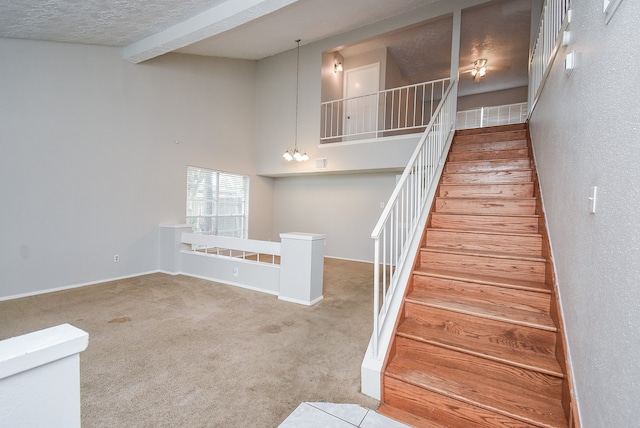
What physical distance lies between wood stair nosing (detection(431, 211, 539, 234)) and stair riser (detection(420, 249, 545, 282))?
405 mm

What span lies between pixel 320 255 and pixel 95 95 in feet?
12.3

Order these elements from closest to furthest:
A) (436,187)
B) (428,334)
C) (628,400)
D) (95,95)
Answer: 1. (628,400)
2. (428,334)
3. (436,187)
4. (95,95)

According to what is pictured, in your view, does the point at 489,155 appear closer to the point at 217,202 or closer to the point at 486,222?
the point at 486,222

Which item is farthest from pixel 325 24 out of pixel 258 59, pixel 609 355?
pixel 609 355

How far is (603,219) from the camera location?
3.73 ft

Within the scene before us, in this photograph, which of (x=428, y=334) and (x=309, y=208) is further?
(x=309, y=208)

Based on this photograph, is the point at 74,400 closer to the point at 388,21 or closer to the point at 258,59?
the point at 388,21

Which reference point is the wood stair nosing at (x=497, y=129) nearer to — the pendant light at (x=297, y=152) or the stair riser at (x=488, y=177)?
the stair riser at (x=488, y=177)

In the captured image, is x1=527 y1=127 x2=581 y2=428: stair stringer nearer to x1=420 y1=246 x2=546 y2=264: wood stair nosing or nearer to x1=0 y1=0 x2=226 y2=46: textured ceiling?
x1=420 y1=246 x2=546 y2=264: wood stair nosing

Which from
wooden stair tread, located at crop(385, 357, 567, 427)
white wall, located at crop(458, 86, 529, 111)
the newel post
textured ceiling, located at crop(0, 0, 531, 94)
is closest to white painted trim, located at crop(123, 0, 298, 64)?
textured ceiling, located at crop(0, 0, 531, 94)

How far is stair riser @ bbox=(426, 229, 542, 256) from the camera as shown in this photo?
2301 millimetres

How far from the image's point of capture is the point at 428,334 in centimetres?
190

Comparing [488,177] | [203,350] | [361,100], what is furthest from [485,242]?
[361,100]

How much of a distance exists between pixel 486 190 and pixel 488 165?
0.48 m
